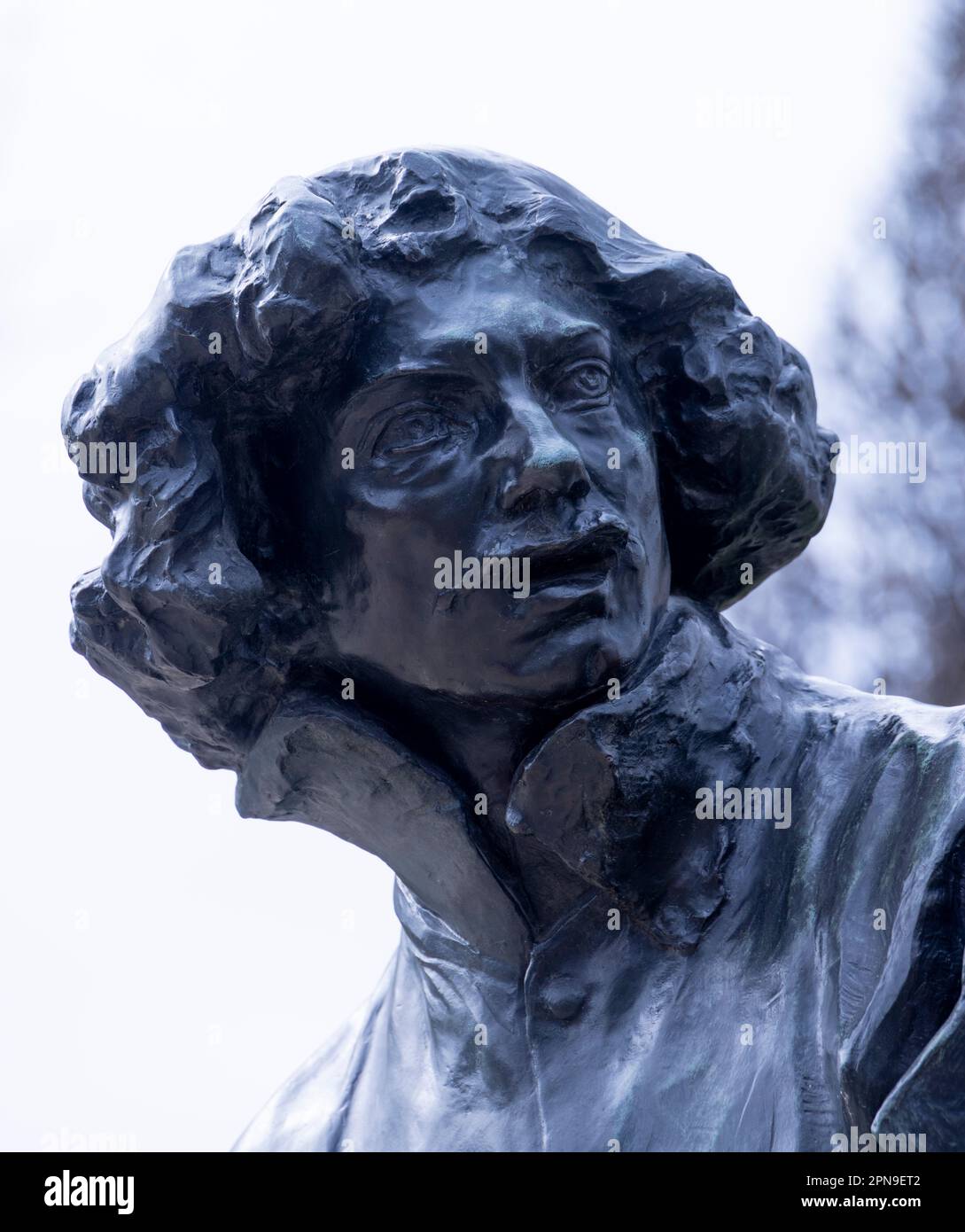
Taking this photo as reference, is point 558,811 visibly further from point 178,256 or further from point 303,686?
point 178,256

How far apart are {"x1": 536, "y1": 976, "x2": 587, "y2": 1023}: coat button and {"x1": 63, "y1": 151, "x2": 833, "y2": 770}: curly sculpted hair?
22.0 inches

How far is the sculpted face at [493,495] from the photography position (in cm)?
301

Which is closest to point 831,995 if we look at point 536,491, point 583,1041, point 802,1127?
point 802,1127

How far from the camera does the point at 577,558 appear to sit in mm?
3027

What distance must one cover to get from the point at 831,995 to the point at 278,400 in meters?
1.08

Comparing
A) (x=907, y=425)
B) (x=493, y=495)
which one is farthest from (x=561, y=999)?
(x=907, y=425)

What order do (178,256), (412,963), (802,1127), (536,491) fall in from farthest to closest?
(412,963) → (178,256) → (536,491) → (802,1127)

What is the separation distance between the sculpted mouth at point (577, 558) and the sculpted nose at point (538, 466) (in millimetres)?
58

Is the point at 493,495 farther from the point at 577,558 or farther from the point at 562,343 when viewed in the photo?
the point at 562,343

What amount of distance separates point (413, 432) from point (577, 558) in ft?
0.93

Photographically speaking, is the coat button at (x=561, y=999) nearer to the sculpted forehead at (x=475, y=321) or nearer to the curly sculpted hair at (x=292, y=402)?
the curly sculpted hair at (x=292, y=402)

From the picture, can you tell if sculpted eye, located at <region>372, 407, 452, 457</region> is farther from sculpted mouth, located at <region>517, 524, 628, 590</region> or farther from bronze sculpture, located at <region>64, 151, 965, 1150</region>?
sculpted mouth, located at <region>517, 524, 628, 590</region>

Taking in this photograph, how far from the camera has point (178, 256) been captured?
3223 millimetres

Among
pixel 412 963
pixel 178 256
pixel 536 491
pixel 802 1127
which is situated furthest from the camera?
pixel 412 963
